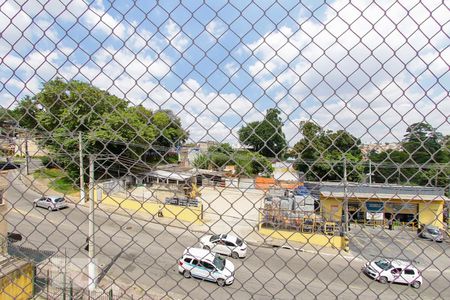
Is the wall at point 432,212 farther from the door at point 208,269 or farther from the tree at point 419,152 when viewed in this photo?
the door at point 208,269

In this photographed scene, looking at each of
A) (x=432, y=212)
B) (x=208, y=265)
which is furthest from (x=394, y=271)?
(x=208, y=265)

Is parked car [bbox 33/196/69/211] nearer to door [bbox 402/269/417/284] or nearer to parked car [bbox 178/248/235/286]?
parked car [bbox 178/248/235/286]

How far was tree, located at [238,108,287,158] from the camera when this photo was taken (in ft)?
4.66

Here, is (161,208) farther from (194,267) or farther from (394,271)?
(394,271)

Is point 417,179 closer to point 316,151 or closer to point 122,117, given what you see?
point 316,151

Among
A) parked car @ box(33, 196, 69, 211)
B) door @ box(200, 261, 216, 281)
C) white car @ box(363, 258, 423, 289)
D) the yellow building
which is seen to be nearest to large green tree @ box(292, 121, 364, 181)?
white car @ box(363, 258, 423, 289)

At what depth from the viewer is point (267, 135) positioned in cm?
148

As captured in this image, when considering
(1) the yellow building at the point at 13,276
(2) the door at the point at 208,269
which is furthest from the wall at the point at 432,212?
(1) the yellow building at the point at 13,276

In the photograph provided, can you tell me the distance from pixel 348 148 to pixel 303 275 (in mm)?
7588

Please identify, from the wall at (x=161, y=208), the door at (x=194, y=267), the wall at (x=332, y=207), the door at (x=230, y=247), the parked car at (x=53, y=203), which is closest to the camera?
the wall at (x=161, y=208)

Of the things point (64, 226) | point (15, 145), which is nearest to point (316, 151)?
point (15, 145)

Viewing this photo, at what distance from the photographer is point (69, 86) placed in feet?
5.25

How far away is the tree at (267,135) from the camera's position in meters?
1.42

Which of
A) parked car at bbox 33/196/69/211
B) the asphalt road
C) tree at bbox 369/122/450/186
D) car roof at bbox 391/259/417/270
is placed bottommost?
the asphalt road
